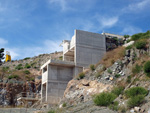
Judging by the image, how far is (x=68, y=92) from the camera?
94.6 feet

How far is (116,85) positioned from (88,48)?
1585 cm

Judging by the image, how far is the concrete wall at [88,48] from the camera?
3436 cm

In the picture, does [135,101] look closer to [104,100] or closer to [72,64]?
[104,100]

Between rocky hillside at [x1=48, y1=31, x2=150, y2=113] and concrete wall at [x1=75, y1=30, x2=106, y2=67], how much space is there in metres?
5.32

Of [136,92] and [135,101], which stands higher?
[136,92]

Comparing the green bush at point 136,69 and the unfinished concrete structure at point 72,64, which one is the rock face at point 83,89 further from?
the unfinished concrete structure at point 72,64

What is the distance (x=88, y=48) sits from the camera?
116ft

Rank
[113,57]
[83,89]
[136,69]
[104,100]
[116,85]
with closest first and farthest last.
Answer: [104,100] < [136,69] < [116,85] < [83,89] < [113,57]

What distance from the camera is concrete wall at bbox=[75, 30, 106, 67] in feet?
113

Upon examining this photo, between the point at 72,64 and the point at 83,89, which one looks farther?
the point at 72,64

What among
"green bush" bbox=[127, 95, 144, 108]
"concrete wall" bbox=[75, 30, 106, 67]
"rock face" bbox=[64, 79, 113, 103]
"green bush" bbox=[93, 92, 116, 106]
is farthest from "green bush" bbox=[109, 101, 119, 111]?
"concrete wall" bbox=[75, 30, 106, 67]

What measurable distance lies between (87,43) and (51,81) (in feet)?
27.6

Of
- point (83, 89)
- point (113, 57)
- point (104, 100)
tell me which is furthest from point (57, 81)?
point (104, 100)

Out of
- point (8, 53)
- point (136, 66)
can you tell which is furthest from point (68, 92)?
point (8, 53)
